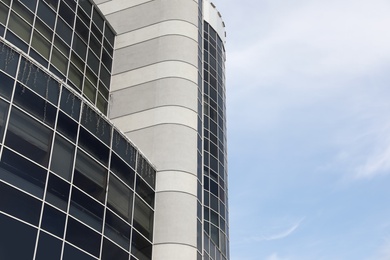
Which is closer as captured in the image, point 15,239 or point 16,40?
point 15,239

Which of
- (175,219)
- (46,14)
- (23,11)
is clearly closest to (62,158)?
(23,11)

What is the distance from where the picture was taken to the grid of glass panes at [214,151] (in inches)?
1433

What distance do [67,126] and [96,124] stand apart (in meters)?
2.79

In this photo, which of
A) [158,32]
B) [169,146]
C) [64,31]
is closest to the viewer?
[64,31]

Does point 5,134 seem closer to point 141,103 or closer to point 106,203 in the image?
point 106,203

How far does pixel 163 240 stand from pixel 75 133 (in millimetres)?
9111

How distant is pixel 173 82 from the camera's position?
36688mm

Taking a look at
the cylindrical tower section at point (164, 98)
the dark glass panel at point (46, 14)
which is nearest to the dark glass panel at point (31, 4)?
the dark glass panel at point (46, 14)

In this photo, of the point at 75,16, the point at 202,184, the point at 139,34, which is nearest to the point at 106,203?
the point at 202,184

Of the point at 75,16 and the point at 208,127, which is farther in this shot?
the point at 208,127

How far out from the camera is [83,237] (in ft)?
80.1

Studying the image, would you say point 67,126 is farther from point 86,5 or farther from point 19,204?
point 86,5

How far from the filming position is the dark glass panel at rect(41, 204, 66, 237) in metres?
22.1

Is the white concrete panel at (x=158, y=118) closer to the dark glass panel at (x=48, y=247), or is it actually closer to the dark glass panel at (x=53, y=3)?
the dark glass panel at (x=53, y=3)
